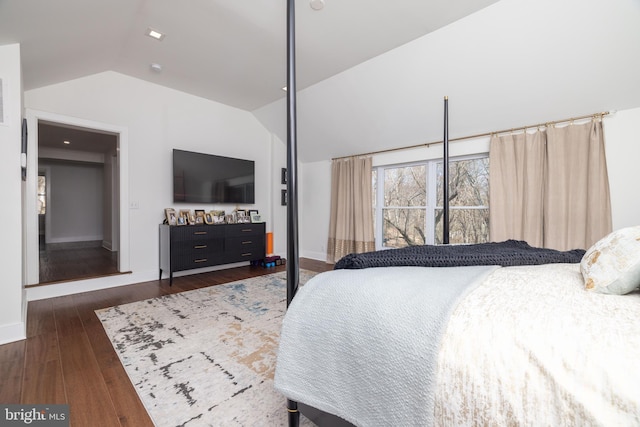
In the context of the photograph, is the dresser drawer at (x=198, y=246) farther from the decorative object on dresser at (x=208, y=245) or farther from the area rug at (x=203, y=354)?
the area rug at (x=203, y=354)

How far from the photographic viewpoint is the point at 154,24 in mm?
2477

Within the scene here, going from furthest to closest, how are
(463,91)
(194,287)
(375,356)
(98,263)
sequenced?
(98,263) → (194,287) → (463,91) → (375,356)

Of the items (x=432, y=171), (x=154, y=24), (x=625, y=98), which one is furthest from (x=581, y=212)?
(x=154, y=24)

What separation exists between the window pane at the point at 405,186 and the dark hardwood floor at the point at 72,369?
155 inches

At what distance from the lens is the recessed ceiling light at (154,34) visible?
257cm

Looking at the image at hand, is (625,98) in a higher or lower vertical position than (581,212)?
higher

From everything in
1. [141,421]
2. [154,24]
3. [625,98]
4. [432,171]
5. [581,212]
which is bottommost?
[141,421]

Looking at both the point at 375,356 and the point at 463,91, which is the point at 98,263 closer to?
the point at 375,356

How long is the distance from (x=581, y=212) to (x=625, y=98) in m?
1.10

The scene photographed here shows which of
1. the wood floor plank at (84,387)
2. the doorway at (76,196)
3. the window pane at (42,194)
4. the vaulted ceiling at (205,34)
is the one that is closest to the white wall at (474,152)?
the vaulted ceiling at (205,34)

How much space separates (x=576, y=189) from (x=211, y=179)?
4.58 meters

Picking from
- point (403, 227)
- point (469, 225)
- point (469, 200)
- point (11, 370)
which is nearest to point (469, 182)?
point (469, 200)

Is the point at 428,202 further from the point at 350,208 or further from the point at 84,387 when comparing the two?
the point at 84,387

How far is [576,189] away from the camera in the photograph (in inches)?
108
